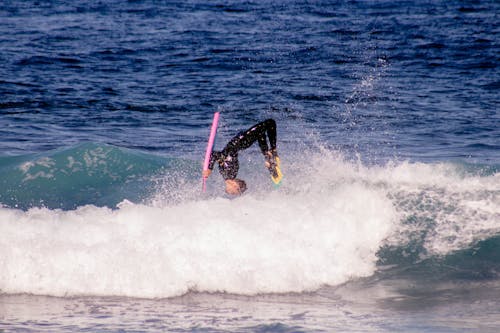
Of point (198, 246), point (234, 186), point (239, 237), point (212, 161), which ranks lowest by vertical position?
point (198, 246)

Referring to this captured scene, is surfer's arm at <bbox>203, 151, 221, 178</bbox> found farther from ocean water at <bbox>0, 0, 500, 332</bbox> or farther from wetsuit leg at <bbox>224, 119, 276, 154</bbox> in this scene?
ocean water at <bbox>0, 0, 500, 332</bbox>

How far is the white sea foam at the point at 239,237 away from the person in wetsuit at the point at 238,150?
17.8 inches

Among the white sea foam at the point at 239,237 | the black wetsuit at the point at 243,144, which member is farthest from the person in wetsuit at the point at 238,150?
the white sea foam at the point at 239,237

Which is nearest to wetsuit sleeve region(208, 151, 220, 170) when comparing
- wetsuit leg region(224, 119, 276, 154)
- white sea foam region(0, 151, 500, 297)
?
wetsuit leg region(224, 119, 276, 154)

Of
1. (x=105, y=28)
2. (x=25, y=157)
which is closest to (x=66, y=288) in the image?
(x=25, y=157)

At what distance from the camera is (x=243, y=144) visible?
34.8 feet

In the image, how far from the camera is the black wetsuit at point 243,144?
10.4 metres

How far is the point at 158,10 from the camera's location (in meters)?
A: 31.3

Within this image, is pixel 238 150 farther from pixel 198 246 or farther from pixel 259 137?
pixel 198 246

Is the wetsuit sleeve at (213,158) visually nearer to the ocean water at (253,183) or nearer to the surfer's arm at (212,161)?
the surfer's arm at (212,161)

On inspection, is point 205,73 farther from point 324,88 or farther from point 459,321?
point 459,321

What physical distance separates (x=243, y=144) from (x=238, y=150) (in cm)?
10

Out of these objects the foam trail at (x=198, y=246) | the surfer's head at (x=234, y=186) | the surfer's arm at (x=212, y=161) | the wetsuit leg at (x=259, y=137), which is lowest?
the foam trail at (x=198, y=246)

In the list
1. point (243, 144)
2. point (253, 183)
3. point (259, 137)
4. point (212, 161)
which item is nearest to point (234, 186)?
point (212, 161)
